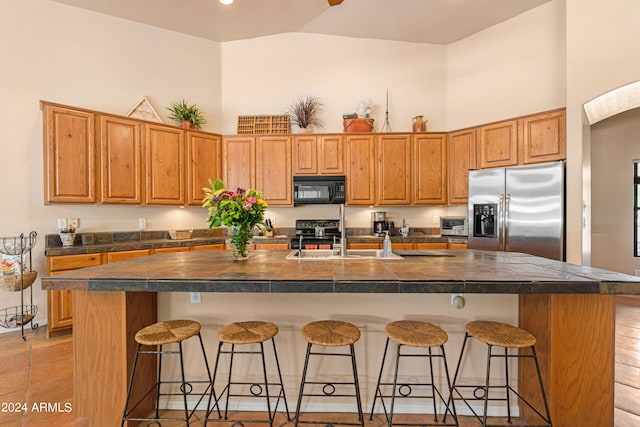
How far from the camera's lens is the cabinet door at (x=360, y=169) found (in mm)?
4180

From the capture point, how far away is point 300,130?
14.3 feet

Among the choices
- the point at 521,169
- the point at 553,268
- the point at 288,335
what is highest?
the point at 521,169

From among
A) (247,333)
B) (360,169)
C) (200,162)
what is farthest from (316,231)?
(247,333)

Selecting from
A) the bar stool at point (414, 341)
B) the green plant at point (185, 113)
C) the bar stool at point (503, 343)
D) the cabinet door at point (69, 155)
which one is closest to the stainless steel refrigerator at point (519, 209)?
the bar stool at point (503, 343)

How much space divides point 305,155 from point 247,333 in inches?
121

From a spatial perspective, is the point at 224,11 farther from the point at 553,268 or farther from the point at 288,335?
the point at 553,268

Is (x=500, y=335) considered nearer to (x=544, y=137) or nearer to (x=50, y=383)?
(x=544, y=137)

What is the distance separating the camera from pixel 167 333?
153cm

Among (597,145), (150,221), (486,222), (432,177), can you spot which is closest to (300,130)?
(432,177)

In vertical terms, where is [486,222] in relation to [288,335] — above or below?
above

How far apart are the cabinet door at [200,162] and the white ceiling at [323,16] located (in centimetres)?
158

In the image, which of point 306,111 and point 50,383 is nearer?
point 50,383

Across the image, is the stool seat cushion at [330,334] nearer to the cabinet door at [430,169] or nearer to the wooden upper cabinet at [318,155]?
the wooden upper cabinet at [318,155]

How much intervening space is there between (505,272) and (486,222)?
7.82 feet
